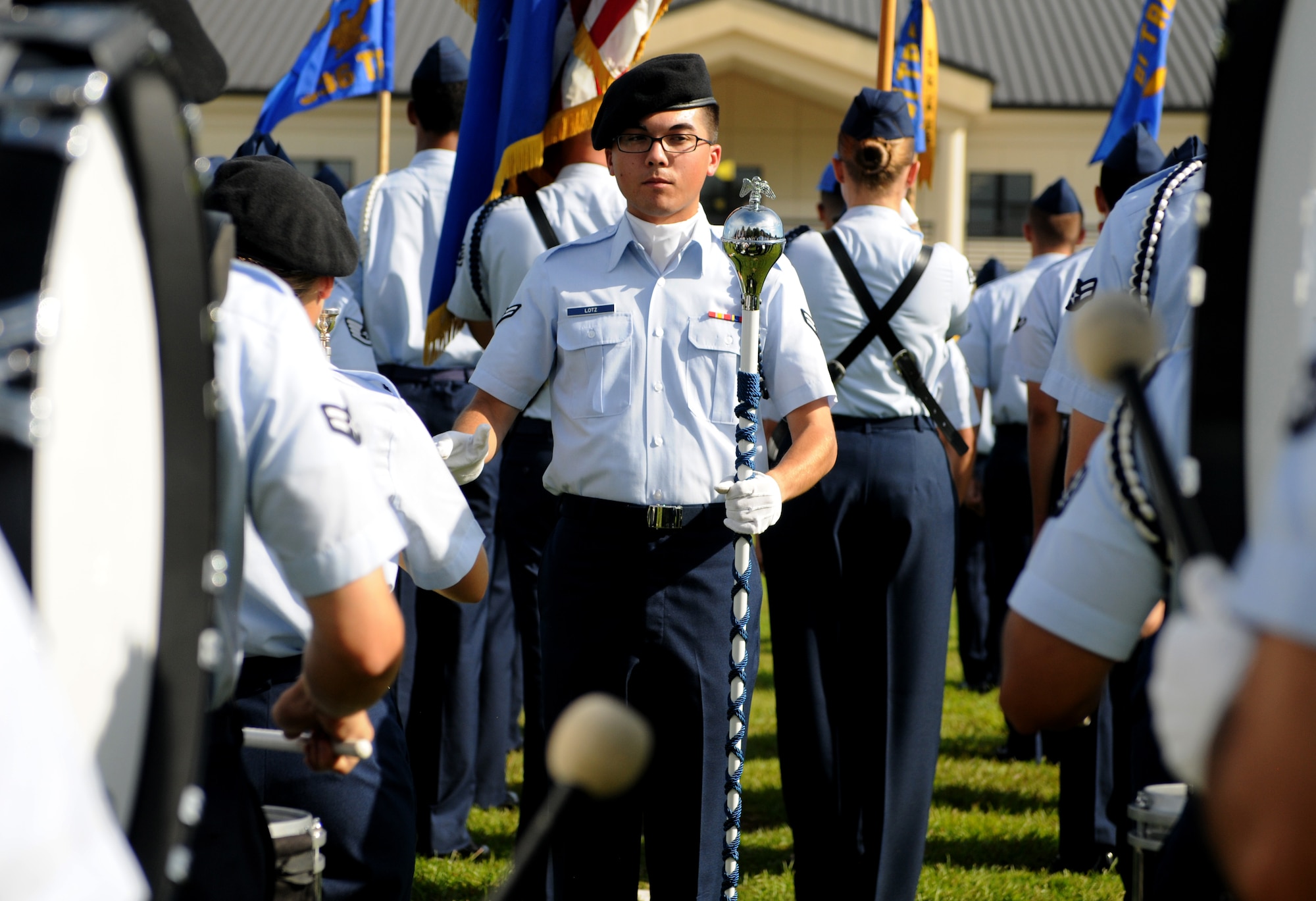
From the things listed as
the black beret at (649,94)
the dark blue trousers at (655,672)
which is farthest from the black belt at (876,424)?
→ the black beret at (649,94)

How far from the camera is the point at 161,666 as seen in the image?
139cm

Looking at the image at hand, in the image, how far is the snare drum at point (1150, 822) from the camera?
74.5 inches

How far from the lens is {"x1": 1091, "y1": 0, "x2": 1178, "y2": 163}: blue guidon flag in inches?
279

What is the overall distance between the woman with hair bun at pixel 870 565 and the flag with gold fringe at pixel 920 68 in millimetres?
2416

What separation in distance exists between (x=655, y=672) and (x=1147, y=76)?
5166mm

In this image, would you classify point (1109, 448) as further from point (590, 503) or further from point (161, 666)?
point (590, 503)

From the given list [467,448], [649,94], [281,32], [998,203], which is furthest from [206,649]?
[281,32]

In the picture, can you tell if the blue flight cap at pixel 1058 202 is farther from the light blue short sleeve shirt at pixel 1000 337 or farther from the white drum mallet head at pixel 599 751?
the white drum mallet head at pixel 599 751

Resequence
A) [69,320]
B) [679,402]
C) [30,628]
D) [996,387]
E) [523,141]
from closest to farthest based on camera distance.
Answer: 1. [30,628]
2. [69,320]
3. [679,402]
4. [523,141]
5. [996,387]

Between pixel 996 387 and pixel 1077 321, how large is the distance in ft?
18.7

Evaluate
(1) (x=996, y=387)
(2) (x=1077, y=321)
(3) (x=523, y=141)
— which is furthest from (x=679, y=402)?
(1) (x=996, y=387)

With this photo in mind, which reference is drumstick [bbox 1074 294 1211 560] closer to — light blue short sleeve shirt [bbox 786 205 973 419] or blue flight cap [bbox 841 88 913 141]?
light blue short sleeve shirt [bbox 786 205 973 419]

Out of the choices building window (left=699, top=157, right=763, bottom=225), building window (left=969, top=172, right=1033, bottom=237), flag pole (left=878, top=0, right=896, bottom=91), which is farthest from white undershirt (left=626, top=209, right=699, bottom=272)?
building window (left=969, top=172, right=1033, bottom=237)

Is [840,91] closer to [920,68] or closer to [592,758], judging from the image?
[920,68]
